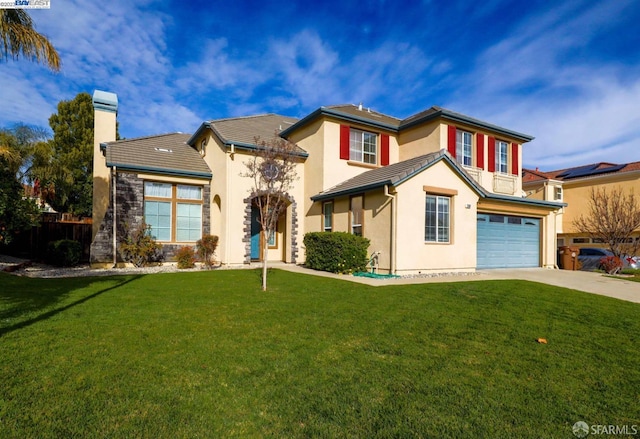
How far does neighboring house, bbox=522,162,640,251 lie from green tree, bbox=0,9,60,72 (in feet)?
93.8

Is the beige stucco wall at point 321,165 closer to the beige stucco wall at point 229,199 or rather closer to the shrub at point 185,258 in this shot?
the beige stucco wall at point 229,199

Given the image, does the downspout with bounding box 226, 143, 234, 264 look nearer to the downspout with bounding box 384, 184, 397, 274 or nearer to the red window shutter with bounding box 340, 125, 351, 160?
the red window shutter with bounding box 340, 125, 351, 160

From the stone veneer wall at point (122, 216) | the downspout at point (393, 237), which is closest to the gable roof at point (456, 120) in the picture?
the downspout at point (393, 237)

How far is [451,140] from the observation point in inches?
634

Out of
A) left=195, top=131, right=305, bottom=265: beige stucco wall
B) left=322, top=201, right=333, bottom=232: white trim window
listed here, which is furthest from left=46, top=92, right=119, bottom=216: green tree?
left=322, top=201, right=333, bottom=232: white trim window

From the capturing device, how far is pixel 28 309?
624cm

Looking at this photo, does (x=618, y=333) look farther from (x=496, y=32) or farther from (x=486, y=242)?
(x=496, y=32)

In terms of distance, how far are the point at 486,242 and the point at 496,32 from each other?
8.43 meters

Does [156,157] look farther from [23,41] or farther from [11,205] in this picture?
[23,41]

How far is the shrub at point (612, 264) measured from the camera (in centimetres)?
1534

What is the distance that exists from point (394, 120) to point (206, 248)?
12244mm

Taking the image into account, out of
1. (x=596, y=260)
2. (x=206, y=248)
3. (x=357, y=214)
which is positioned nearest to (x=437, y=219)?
(x=357, y=214)

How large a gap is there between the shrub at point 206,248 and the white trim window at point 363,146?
7308mm

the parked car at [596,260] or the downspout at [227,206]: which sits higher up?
the downspout at [227,206]
